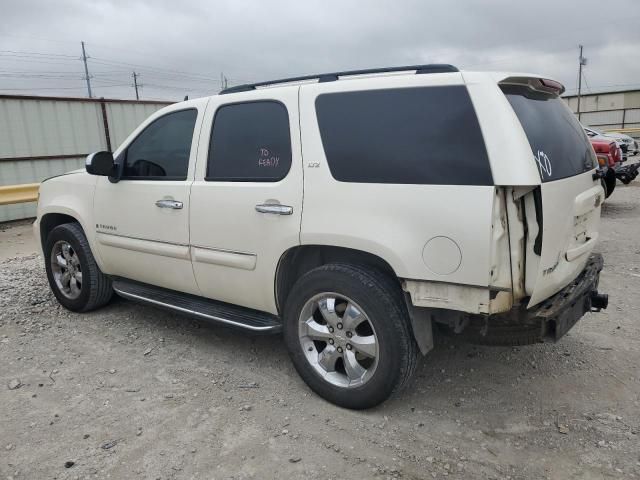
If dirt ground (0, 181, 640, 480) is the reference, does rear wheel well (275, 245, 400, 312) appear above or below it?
above

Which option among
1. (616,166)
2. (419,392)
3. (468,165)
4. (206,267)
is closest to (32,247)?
(206,267)

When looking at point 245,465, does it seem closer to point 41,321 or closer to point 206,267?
point 206,267

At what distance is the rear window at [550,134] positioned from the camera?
108 inches

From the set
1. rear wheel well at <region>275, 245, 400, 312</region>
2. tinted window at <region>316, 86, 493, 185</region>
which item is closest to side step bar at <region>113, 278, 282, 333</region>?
rear wheel well at <region>275, 245, 400, 312</region>

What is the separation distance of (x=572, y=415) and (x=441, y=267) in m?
1.33

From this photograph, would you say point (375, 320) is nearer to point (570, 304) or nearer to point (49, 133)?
point (570, 304)

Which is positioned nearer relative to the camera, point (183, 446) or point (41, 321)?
point (183, 446)

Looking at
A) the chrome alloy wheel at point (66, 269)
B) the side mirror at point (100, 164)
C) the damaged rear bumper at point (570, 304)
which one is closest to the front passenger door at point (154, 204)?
the side mirror at point (100, 164)

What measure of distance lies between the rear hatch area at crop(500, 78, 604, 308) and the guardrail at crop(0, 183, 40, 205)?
363 inches

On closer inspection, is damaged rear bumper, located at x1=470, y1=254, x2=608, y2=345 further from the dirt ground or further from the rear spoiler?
the rear spoiler

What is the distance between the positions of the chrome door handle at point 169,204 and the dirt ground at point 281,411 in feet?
3.82

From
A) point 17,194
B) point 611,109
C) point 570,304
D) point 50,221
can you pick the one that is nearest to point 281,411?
point 570,304

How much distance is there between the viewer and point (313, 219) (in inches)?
123

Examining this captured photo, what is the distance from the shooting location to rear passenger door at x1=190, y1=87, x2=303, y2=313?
328 cm
